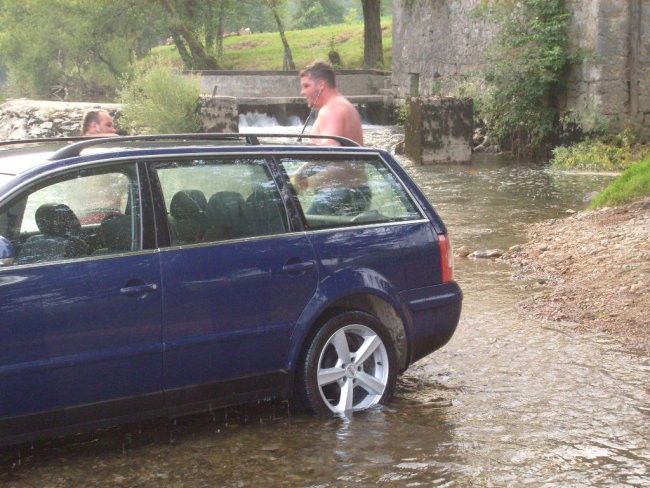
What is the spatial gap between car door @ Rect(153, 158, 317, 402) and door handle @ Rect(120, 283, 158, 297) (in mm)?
79

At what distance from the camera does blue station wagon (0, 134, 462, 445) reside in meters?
4.41

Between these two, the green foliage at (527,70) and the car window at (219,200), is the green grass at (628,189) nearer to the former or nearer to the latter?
the green foliage at (527,70)

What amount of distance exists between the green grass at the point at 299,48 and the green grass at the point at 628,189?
34.3m

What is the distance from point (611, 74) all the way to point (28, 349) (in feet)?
52.6

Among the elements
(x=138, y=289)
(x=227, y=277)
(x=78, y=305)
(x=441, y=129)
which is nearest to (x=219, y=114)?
(x=441, y=129)

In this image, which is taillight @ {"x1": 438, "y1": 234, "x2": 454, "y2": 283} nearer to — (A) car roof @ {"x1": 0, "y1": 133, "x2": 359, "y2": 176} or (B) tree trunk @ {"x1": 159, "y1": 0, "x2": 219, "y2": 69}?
(A) car roof @ {"x1": 0, "y1": 133, "x2": 359, "y2": 176}

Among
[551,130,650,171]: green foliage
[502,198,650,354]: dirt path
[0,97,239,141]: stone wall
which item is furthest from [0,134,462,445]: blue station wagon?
[0,97,239,141]: stone wall

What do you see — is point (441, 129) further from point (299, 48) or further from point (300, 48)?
point (299, 48)

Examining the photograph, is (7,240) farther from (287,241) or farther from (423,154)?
(423,154)

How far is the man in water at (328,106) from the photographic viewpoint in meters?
7.80

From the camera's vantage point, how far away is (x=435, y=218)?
5867 mm

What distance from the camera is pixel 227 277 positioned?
193 inches

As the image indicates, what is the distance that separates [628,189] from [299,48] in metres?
49.9

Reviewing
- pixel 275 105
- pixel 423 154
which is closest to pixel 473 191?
pixel 423 154
